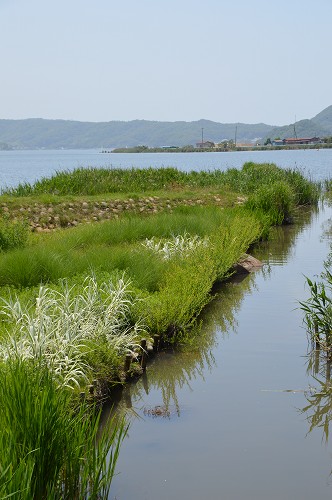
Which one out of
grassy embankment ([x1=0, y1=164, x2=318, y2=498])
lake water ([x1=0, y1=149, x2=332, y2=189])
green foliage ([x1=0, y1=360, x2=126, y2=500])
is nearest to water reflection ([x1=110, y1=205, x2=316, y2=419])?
grassy embankment ([x1=0, y1=164, x2=318, y2=498])

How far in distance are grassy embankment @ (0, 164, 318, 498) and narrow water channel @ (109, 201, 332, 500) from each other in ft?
1.24

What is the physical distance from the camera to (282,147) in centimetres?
15512

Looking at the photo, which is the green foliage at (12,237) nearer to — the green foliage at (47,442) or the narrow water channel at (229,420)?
the narrow water channel at (229,420)

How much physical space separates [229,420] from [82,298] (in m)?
2.20

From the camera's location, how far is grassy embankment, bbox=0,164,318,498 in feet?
15.9

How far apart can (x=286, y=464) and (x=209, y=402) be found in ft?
5.15

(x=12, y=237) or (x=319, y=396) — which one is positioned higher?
(x=12, y=237)

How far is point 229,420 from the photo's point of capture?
7418 mm

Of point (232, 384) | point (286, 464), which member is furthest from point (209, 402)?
point (286, 464)

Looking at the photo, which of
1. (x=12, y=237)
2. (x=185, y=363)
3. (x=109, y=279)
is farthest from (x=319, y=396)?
(x=12, y=237)

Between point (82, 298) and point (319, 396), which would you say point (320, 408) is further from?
point (82, 298)

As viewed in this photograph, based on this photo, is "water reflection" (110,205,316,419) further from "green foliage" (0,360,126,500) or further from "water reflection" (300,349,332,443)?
"green foliage" (0,360,126,500)

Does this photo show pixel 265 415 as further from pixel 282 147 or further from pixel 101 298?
pixel 282 147

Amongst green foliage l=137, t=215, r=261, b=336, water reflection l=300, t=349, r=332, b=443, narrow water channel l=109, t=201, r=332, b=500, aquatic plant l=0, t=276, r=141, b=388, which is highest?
aquatic plant l=0, t=276, r=141, b=388
